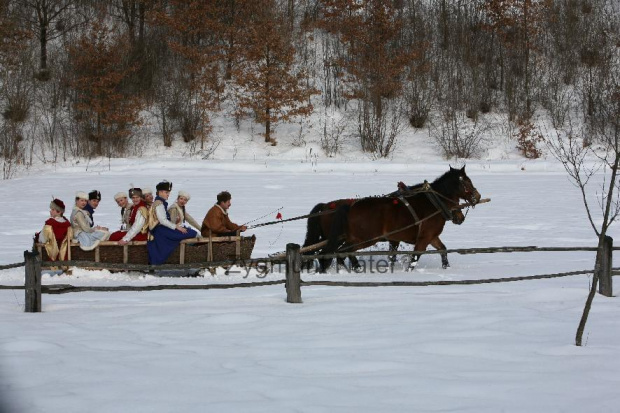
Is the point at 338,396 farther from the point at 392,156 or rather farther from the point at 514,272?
the point at 392,156

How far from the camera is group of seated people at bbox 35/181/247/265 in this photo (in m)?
10.2

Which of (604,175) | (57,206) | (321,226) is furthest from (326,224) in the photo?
(604,175)

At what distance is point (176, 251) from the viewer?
34.4 feet

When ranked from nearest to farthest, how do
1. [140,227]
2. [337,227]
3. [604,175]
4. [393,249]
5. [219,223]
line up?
1. [140,227]
2. [219,223]
3. [337,227]
4. [393,249]
5. [604,175]

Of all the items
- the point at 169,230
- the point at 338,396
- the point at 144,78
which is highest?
the point at 144,78

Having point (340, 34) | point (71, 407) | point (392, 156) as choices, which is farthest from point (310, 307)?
point (340, 34)

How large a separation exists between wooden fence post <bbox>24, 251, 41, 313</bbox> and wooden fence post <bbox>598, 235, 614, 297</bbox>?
632 centimetres

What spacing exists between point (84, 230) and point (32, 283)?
2.31m

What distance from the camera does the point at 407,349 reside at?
656cm

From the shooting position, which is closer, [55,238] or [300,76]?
[55,238]

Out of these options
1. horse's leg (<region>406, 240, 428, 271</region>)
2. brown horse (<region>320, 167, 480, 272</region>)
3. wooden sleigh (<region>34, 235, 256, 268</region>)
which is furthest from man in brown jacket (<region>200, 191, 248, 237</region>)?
horse's leg (<region>406, 240, 428, 271</region>)

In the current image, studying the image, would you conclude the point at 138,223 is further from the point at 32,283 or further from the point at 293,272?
the point at 293,272

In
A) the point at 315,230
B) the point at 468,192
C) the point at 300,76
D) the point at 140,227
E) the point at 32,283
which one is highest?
the point at 300,76

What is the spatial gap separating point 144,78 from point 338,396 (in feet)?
95.0
